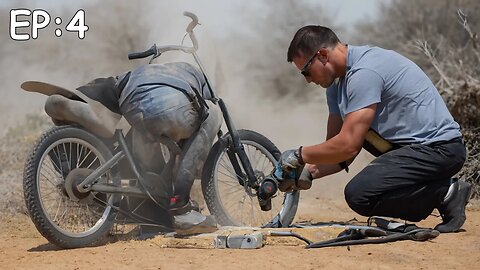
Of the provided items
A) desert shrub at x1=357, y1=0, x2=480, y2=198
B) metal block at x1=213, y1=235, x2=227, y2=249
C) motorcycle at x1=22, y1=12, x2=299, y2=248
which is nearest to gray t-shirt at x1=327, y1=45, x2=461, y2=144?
motorcycle at x1=22, y1=12, x2=299, y2=248

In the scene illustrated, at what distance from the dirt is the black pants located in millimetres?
304

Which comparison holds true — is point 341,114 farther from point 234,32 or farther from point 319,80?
point 234,32

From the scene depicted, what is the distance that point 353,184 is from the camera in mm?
5441

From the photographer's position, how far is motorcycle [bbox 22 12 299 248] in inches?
213

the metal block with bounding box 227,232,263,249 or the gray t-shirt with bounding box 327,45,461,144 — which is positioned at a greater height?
the gray t-shirt with bounding box 327,45,461,144

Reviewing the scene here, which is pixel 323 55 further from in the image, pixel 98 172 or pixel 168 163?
pixel 98 172

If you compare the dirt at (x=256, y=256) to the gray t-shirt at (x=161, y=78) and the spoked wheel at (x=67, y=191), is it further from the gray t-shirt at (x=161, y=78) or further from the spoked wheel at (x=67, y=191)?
the gray t-shirt at (x=161, y=78)

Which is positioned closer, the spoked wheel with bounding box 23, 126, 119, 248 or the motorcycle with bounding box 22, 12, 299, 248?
the spoked wheel with bounding box 23, 126, 119, 248

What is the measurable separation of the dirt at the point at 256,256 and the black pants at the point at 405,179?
1.00 feet

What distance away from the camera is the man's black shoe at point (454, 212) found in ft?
18.5

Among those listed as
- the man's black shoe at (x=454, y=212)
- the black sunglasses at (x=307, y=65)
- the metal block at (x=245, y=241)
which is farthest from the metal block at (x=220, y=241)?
the man's black shoe at (x=454, y=212)

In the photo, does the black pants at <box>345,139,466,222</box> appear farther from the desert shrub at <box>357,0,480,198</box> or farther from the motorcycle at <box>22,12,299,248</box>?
the desert shrub at <box>357,0,480,198</box>

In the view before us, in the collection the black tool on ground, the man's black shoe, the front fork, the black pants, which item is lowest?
the black tool on ground

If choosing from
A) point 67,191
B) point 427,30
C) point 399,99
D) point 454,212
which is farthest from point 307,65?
point 427,30
